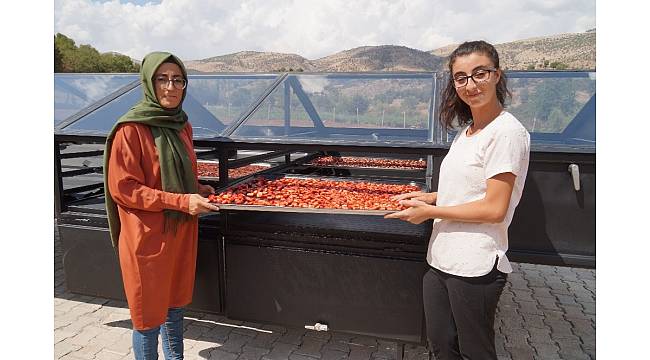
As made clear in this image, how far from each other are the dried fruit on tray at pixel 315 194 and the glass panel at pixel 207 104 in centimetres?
68

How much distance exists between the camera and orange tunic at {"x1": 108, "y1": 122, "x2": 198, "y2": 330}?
2.10 m

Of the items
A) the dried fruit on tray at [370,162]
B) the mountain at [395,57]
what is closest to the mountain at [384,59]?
the mountain at [395,57]

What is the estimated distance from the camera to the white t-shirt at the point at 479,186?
165cm

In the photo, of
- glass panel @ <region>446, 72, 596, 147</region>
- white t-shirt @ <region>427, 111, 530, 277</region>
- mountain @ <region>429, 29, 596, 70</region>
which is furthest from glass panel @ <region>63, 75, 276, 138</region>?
mountain @ <region>429, 29, 596, 70</region>

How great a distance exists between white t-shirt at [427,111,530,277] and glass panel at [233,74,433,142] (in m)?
1.83

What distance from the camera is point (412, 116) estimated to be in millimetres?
3633

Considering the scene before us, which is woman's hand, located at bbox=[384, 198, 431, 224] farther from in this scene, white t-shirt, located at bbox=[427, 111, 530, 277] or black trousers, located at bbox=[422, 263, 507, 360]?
black trousers, located at bbox=[422, 263, 507, 360]

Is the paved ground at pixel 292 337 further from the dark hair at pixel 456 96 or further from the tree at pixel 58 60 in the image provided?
the tree at pixel 58 60

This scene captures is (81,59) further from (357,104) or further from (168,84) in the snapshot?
(168,84)

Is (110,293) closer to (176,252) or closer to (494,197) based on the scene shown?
(176,252)

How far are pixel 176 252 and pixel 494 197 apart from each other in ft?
5.49

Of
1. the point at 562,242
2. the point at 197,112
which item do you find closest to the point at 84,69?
the point at 197,112

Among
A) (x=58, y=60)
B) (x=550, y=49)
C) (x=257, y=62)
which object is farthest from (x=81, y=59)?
(x=550, y=49)

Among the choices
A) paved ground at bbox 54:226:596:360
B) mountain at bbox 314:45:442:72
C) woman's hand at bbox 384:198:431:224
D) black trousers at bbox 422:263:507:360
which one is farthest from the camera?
mountain at bbox 314:45:442:72
